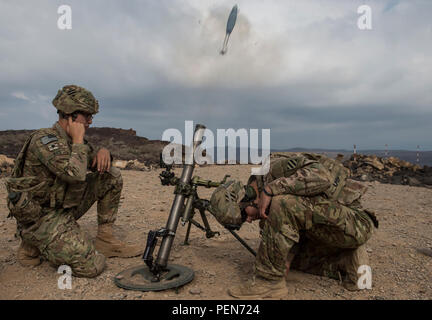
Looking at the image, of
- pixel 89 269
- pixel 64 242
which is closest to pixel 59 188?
pixel 64 242

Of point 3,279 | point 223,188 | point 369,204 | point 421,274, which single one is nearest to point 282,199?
point 223,188

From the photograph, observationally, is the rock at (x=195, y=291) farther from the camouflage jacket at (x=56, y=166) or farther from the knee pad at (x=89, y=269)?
the camouflage jacket at (x=56, y=166)

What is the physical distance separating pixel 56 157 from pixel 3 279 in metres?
1.43

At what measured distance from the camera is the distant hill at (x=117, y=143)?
1845 centimetres

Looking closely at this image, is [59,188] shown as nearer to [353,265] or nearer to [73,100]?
[73,100]

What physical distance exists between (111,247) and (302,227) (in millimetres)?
2569

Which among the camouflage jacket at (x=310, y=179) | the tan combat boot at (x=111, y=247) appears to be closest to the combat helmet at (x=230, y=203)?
the camouflage jacket at (x=310, y=179)

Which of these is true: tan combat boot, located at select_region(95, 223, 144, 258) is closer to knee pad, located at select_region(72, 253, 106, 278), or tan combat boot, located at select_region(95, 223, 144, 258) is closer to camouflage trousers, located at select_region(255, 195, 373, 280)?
knee pad, located at select_region(72, 253, 106, 278)

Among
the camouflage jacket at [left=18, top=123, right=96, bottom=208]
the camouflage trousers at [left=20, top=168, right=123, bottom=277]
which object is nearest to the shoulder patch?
the camouflage jacket at [left=18, top=123, right=96, bottom=208]

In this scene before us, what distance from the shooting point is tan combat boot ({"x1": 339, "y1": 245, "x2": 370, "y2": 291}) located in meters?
3.71

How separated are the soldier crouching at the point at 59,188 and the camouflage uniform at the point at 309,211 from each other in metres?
1.98

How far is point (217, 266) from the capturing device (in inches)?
171

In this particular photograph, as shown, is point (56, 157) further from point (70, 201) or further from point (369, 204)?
point (369, 204)

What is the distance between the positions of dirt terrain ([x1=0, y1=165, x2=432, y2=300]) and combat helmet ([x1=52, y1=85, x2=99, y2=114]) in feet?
6.15
